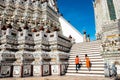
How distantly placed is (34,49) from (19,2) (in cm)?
1396

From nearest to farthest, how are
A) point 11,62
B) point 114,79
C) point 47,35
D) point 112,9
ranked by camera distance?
1. point 114,79
2. point 11,62
3. point 47,35
4. point 112,9

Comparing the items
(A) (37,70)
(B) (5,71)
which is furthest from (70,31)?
(B) (5,71)

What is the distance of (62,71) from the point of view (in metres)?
11.6

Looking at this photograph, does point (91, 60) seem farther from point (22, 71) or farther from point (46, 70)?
point (22, 71)

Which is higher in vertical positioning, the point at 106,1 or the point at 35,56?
the point at 106,1

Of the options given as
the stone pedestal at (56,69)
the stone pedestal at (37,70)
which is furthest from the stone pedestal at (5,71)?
the stone pedestal at (56,69)

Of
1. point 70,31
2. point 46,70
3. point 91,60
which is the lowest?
point 46,70

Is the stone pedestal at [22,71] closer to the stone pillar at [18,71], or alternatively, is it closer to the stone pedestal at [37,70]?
the stone pillar at [18,71]

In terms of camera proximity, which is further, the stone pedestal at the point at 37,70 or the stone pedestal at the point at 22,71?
the stone pedestal at the point at 37,70

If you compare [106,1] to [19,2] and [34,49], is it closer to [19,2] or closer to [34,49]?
[19,2]

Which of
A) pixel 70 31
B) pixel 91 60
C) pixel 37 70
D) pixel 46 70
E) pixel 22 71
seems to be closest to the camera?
pixel 22 71

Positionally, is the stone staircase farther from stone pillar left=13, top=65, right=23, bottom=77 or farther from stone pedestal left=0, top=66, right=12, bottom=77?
stone pedestal left=0, top=66, right=12, bottom=77

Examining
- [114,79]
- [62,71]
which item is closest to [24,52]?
[62,71]

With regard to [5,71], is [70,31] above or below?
above
